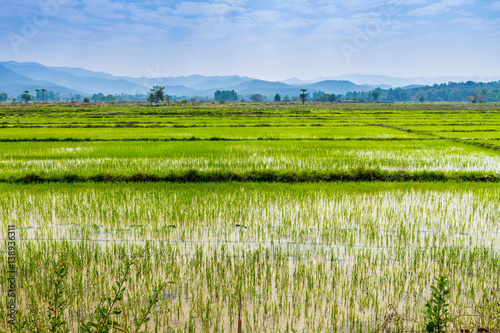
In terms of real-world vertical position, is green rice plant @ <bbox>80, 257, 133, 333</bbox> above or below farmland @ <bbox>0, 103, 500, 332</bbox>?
above

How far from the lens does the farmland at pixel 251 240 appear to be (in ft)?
11.0

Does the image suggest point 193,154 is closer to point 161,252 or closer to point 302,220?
point 302,220

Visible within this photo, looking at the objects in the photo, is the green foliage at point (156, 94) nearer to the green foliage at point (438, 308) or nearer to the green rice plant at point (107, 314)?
the green rice plant at point (107, 314)

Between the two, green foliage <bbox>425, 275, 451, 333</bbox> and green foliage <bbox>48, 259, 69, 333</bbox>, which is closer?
green foliage <bbox>48, 259, 69, 333</bbox>

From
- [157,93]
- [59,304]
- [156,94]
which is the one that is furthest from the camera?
[156,94]

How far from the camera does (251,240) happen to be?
5.34 metres

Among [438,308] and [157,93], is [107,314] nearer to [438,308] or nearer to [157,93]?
[438,308]

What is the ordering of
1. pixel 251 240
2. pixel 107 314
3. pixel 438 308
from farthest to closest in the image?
pixel 251 240
pixel 438 308
pixel 107 314

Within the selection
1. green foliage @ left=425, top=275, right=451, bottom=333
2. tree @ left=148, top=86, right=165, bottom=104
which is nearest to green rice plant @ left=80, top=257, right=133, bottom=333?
green foliage @ left=425, top=275, right=451, bottom=333

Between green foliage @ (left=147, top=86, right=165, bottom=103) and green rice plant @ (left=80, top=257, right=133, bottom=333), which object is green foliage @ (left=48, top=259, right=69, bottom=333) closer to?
green rice plant @ (left=80, top=257, right=133, bottom=333)

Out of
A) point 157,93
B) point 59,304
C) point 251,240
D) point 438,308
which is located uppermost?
point 157,93

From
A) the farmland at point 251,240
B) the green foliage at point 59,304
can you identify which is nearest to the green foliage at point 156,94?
the farmland at point 251,240

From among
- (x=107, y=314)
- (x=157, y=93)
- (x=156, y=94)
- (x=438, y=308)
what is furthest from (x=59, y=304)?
(x=156, y=94)

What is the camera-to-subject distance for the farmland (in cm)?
335
